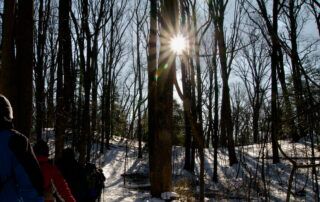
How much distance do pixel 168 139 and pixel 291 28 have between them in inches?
633

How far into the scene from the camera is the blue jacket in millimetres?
2910

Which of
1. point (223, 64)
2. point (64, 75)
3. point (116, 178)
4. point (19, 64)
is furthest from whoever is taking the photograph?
point (116, 178)

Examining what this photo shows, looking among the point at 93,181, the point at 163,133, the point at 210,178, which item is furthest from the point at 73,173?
the point at 210,178

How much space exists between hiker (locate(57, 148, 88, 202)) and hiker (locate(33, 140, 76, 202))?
131cm

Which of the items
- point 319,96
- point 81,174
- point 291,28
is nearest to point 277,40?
point 319,96

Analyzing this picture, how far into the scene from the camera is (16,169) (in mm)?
2936

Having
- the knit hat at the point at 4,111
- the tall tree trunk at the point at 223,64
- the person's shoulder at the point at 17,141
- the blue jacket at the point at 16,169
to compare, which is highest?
the tall tree trunk at the point at 223,64

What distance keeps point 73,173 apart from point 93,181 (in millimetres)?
795

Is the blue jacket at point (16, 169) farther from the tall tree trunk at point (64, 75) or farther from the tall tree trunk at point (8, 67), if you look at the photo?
the tall tree trunk at point (64, 75)

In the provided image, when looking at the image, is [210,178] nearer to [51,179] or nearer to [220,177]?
[220,177]

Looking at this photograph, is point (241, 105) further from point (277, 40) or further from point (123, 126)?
point (277, 40)

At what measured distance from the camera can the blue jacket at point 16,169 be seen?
291 cm

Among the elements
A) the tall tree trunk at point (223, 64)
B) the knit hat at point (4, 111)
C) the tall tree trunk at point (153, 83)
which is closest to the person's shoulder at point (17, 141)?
the knit hat at point (4, 111)

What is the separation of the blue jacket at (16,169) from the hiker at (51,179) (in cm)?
157
